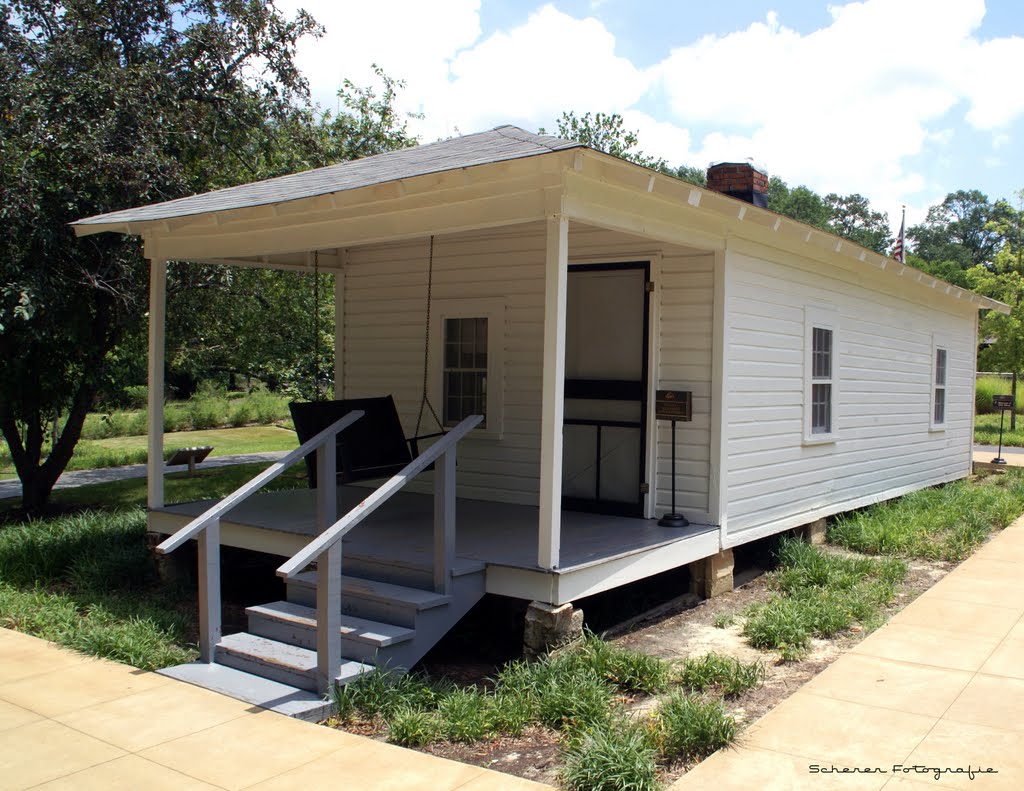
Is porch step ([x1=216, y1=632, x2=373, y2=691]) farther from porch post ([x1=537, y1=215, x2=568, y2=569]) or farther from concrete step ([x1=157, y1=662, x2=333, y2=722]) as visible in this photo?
porch post ([x1=537, y1=215, x2=568, y2=569])

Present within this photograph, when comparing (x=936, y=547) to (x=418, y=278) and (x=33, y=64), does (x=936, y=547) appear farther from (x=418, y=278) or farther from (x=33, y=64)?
(x=33, y=64)

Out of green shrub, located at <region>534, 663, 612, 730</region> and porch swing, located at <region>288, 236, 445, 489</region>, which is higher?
porch swing, located at <region>288, 236, 445, 489</region>

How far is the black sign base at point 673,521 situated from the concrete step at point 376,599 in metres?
2.26

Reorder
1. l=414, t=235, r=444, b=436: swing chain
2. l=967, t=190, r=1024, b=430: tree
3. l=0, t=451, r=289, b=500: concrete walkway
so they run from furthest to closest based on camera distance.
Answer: l=967, t=190, r=1024, b=430: tree → l=0, t=451, r=289, b=500: concrete walkway → l=414, t=235, r=444, b=436: swing chain

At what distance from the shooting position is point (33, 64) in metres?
10.2

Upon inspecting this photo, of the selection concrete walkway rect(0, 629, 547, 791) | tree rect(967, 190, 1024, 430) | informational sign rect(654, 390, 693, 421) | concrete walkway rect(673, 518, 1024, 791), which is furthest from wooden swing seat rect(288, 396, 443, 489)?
tree rect(967, 190, 1024, 430)

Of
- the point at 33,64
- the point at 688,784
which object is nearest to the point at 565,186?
the point at 688,784

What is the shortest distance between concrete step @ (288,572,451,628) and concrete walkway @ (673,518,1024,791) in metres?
1.93

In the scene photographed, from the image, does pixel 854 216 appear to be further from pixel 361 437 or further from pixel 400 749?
pixel 400 749

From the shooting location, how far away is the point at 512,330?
27.0 feet

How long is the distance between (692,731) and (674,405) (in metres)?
3.22

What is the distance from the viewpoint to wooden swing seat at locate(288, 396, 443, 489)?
23.0 feet

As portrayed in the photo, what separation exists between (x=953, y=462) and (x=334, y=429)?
10.8 m

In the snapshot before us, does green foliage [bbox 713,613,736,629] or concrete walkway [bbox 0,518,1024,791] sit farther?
green foliage [bbox 713,613,736,629]
